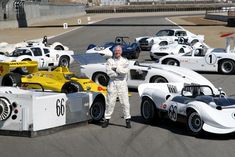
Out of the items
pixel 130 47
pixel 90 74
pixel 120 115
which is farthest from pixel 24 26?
pixel 120 115

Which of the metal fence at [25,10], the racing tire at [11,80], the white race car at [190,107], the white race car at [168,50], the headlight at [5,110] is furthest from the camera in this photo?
the metal fence at [25,10]

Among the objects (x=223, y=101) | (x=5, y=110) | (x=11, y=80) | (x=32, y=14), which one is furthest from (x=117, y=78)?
(x=32, y=14)

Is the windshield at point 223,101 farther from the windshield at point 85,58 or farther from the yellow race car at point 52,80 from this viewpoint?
the windshield at point 85,58

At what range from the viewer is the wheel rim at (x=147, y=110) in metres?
11.8

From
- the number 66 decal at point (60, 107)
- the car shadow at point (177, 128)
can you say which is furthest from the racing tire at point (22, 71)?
the number 66 decal at point (60, 107)

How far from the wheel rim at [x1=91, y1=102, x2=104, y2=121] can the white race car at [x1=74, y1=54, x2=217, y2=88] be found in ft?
10.5

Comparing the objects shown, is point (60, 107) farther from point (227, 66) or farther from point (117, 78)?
point (227, 66)

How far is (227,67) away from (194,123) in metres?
11.7

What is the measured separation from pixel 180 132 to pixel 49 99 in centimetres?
274

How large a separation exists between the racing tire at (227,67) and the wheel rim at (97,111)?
428 inches

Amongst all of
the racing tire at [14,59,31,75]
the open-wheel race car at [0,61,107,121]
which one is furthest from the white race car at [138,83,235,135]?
the racing tire at [14,59,31,75]

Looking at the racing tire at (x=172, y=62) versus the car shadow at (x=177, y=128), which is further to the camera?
the racing tire at (x=172, y=62)

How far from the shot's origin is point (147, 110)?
11922 millimetres

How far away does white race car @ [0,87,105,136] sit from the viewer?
10.3m
